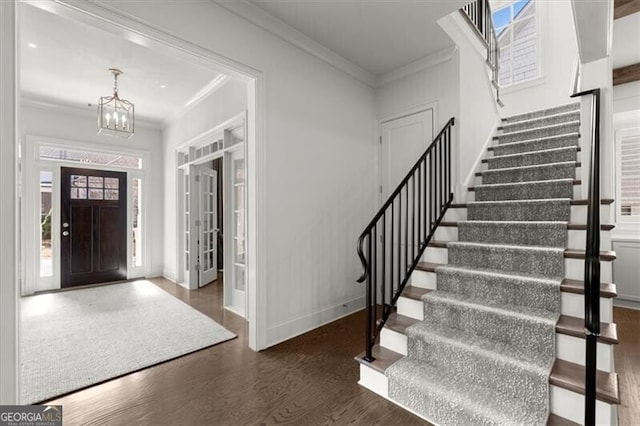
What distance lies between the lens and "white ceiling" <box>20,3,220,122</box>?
2.78 meters

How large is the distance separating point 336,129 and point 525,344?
2636mm

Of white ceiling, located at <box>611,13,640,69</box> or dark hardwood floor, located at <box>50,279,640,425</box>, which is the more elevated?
white ceiling, located at <box>611,13,640,69</box>

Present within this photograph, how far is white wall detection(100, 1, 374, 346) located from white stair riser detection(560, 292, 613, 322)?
2082 millimetres

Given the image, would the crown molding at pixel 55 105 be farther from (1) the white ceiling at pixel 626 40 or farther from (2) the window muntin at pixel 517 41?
(1) the white ceiling at pixel 626 40

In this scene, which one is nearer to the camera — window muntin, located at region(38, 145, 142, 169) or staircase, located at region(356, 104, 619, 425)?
staircase, located at region(356, 104, 619, 425)

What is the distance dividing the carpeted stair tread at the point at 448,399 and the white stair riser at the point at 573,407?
15cm

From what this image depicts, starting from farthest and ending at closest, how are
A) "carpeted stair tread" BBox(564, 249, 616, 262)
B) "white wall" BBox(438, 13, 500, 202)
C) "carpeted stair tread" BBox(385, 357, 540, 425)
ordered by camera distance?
"white wall" BBox(438, 13, 500, 202) < "carpeted stair tread" BBox(564, 249, 616, 262) < "carpeted stair tread" BBox(385, 357, 540, 425)

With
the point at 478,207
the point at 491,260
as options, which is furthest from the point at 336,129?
the point at 491,260

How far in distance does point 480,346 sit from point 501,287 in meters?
0.49

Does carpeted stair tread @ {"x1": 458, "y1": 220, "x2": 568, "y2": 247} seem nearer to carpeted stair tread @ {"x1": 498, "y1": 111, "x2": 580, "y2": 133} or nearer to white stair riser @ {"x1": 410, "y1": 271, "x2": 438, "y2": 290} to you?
white stair riser @ {"x1": 410, "y1": 271, "x2": 438, "y2": 290}

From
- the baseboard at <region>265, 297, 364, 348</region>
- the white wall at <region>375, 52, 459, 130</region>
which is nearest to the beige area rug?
the baseboard at <region>265, 297, 364, 348</region>

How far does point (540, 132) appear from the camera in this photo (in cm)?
342

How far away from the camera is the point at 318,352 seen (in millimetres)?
2557

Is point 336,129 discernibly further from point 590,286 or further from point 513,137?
point 590,286
